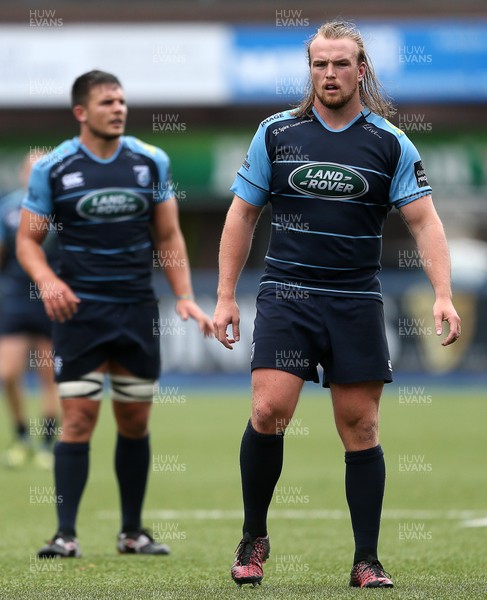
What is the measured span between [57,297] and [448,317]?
236 centimetres

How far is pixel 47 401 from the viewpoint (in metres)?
12.4

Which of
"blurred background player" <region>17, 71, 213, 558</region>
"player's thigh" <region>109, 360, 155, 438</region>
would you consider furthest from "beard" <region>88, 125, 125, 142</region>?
"player's thigh" <region>109, 360, 155, 438</region>

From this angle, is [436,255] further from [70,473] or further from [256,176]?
[70,473]

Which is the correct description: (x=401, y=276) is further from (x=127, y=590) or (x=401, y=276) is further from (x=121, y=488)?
(x=127, y=590)

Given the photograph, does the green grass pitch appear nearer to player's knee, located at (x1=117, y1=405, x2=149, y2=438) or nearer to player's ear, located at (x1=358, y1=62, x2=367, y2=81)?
player's knee, located at (x1=117, y1=405, x2=149, y2=438)

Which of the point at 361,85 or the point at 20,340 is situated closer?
the point at 361,85

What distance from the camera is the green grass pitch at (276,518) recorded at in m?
6.02

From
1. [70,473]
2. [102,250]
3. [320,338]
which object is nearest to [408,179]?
[320,338]

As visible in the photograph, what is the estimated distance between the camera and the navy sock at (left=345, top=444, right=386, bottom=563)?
6012mm

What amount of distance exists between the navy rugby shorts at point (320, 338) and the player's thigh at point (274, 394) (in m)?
0.03

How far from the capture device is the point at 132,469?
25.0 ft

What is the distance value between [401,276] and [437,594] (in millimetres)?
15320

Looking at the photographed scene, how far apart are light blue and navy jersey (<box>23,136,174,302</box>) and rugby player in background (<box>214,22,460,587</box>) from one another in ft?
4.99

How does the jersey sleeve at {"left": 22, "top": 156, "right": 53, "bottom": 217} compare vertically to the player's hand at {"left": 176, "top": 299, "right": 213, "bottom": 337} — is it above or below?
above
